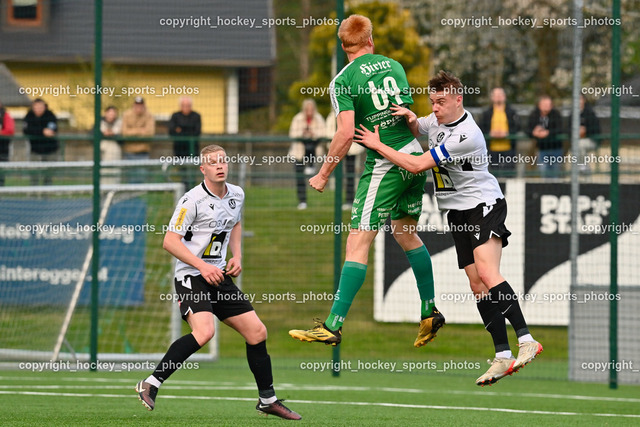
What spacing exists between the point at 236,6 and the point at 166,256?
3325 millimetres

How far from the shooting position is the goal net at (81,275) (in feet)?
40.9

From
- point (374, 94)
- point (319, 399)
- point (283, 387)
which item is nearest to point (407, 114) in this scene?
point (374, 94)

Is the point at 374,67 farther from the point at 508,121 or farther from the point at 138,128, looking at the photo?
the point at 138,128

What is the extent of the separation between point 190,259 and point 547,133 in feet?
19.9

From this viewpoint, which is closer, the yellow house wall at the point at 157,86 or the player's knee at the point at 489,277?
the player's knee at the point at 489,277

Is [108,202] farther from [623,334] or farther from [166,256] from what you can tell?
[623,334]

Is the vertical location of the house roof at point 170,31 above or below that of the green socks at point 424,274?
above

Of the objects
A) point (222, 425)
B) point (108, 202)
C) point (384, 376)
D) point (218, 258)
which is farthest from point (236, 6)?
point (222, 425)

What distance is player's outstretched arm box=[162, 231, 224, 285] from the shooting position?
7.65 meters

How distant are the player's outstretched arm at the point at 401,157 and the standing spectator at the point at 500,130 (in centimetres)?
499

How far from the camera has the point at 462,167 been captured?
7691 millimetres

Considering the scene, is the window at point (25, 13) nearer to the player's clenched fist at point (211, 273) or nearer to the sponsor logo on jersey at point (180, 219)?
the sponsor logo on jersey at point (180, 219)

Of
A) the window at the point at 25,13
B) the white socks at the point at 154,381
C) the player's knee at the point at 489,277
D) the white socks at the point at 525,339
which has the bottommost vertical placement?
the white socks at the point at 154,381

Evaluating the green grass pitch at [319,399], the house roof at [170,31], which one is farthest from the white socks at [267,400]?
the house roof at [170,31]
